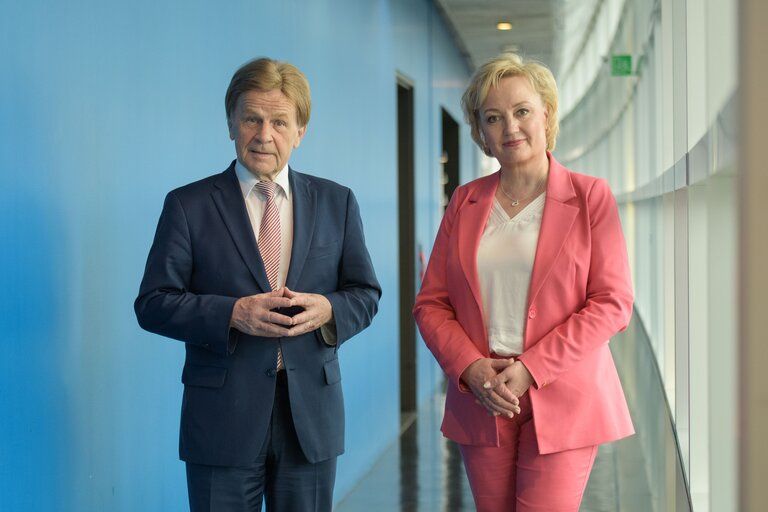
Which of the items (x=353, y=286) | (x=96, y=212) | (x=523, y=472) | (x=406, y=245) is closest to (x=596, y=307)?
(x=523, y=472)

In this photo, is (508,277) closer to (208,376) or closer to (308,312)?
(308,312)

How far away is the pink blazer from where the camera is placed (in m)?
2.45

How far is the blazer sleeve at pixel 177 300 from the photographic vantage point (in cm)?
234

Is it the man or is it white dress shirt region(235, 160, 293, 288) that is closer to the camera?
the man

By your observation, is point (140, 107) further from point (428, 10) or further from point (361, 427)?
point (428, 10)

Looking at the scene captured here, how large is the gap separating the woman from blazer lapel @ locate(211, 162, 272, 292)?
1.63ft

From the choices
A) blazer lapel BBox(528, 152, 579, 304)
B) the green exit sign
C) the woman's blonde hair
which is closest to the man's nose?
the woman's blonde hair

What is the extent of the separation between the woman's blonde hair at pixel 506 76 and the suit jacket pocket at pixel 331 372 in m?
0.71

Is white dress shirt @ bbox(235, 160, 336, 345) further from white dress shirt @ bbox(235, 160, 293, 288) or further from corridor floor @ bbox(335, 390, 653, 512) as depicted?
corridor floor @ bbox(335, 390, 653, 512)

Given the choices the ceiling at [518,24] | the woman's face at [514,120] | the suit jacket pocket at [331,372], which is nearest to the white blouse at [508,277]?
the woman's face at [514,120]

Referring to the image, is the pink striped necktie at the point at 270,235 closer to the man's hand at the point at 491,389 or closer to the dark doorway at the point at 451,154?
the man's hand at the point at 491,389

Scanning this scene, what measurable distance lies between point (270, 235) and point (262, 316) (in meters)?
0.27

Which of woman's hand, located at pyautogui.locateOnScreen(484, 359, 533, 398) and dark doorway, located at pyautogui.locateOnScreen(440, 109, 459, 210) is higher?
dark doorway, located at pyautogui.locateOnScreen(440, 109, 459, 210)

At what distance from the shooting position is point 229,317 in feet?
7.66
